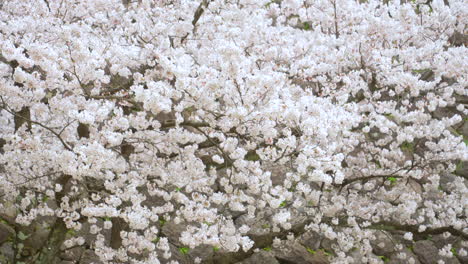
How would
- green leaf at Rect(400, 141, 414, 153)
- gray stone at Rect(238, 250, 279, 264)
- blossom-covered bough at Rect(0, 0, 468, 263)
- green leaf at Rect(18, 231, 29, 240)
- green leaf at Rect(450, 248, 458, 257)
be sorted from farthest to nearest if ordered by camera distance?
green leaf at Rect(400, 141, 414, 153), green leaf at Rect(450, 248, 458, 257), gray stone at Rect(238, 250, 279, 264), green leaf at Rect(18, 231, 29, 240), blossom-covered bough at Rect(0, 0, 468, 263)

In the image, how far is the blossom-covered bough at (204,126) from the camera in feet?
19.0

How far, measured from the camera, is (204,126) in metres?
6.19

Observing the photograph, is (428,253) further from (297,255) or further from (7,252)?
(7,252)

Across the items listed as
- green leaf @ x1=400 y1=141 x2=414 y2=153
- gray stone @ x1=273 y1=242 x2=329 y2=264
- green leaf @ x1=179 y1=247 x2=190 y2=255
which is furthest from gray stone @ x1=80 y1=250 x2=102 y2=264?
green leaf @ x1=400 y1=141 x2=414 y2=153

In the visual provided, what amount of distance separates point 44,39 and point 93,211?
8.57 feet

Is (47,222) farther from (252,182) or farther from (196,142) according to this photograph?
(252,182)

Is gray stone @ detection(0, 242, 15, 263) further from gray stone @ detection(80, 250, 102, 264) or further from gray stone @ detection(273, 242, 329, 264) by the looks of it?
gray stone @ detection(273, 242, 329, 264)

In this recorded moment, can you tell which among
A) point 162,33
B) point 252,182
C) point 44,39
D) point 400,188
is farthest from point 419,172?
point 44,39

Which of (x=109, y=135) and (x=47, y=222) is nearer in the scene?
(x=109, y=135)

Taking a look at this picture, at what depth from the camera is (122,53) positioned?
265 inches

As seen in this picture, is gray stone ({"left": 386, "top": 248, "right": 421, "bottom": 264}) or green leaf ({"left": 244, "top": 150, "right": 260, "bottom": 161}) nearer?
green leaf ({"left": 244, "top": 150, "right": 260, "bottom": 161})

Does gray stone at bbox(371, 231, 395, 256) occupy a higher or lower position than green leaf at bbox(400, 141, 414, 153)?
lower

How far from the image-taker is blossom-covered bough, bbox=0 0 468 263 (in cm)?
579

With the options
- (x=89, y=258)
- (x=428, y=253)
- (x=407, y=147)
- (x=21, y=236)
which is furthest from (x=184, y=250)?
(x=407, y=147)
